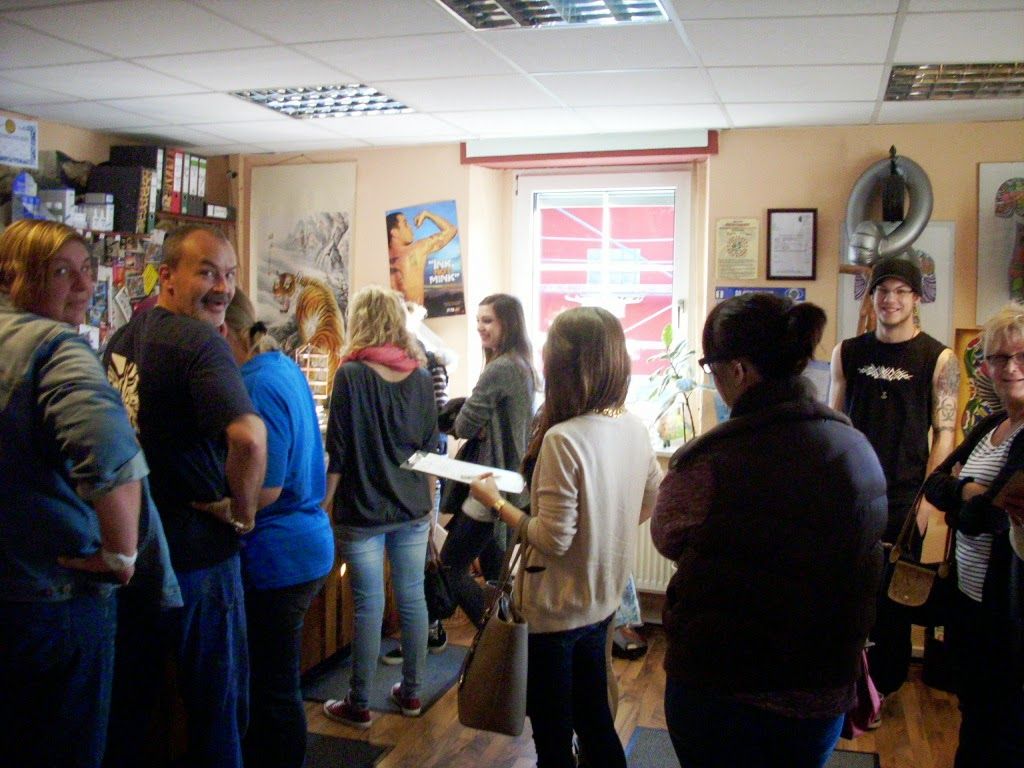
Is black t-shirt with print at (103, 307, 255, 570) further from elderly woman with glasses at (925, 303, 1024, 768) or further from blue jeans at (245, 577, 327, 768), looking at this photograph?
elderly woman with glasses at (925, 303, 1024, 768)

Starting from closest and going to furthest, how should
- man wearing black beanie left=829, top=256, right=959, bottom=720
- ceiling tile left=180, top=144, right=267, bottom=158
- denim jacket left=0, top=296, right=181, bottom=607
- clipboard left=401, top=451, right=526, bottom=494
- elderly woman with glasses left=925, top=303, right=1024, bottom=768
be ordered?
denim jacket left=0, top=296, right=181, bottom=607 → elderly woman with glasses left=925, top=303, right=1024, bottom=768 → clipboard left=401, top=451, right=526, bottom=494 → man wearing black beanie left=829, top=256, right=959, bottom=720 → ceiling tile left=180, top=144, right=267, bottom=158

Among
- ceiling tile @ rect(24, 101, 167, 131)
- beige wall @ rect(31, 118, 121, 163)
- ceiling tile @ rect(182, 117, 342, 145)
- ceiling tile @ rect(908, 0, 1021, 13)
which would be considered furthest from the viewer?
beige wall @ rect(31, 118, 121, 163)

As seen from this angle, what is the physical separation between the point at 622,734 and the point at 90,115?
3.40 metres

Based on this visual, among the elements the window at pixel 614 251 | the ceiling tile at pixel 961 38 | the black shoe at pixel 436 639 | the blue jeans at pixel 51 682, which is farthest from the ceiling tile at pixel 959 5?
the black shoe at pixel 436 639

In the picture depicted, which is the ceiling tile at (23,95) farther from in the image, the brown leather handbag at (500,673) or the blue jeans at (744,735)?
the blue jeans at (744,735)

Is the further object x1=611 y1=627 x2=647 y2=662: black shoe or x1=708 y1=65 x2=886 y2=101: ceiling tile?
x1=611 y1=627 x2=647 y2=662: black shoe

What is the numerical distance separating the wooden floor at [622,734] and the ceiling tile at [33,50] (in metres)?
2.33

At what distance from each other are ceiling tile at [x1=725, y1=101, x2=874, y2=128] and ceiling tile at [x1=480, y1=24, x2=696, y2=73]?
764mm

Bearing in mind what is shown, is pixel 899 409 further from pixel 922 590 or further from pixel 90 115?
pixel 90 115

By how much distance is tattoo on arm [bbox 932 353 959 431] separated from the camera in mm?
3230

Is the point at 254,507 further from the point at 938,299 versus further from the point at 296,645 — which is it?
the point at 938,299

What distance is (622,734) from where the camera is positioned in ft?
10.5

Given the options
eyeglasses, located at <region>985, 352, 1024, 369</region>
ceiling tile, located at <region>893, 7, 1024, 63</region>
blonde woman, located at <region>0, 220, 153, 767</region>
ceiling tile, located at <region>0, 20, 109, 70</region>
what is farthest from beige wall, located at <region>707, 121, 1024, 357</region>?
blonde woman, located at <region>0, 220, 153, 767</region>

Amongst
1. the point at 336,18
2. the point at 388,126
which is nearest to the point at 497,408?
the point at 336,18
